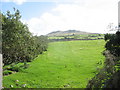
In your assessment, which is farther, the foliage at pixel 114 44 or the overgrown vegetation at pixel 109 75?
the foliage at pixel 114 44

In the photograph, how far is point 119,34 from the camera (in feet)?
52.7

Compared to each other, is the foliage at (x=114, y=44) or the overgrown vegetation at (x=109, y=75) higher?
the foliage at (x=114, y=44)

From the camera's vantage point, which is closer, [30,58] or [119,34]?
[119,34]

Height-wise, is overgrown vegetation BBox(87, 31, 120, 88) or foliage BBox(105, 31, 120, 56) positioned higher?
foliage BBox(105, 31, 120, 56)

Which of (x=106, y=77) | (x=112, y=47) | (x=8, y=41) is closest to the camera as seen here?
(x=106, y=77)

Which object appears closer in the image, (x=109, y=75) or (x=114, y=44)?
(x=109, y=75)

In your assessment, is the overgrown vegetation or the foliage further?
the foliage

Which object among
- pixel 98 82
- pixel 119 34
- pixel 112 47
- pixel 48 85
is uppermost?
pixel 119 34

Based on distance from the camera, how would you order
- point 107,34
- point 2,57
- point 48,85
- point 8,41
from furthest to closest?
point 2,57
point 8,41
point 107,34
point 48,85

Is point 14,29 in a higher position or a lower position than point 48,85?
higher

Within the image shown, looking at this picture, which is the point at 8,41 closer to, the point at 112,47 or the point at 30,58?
the point at 30,58

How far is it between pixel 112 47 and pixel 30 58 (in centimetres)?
2008

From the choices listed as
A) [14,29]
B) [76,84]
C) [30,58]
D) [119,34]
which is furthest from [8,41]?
[119,34]

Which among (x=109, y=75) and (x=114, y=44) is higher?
(x=114, y=44)
